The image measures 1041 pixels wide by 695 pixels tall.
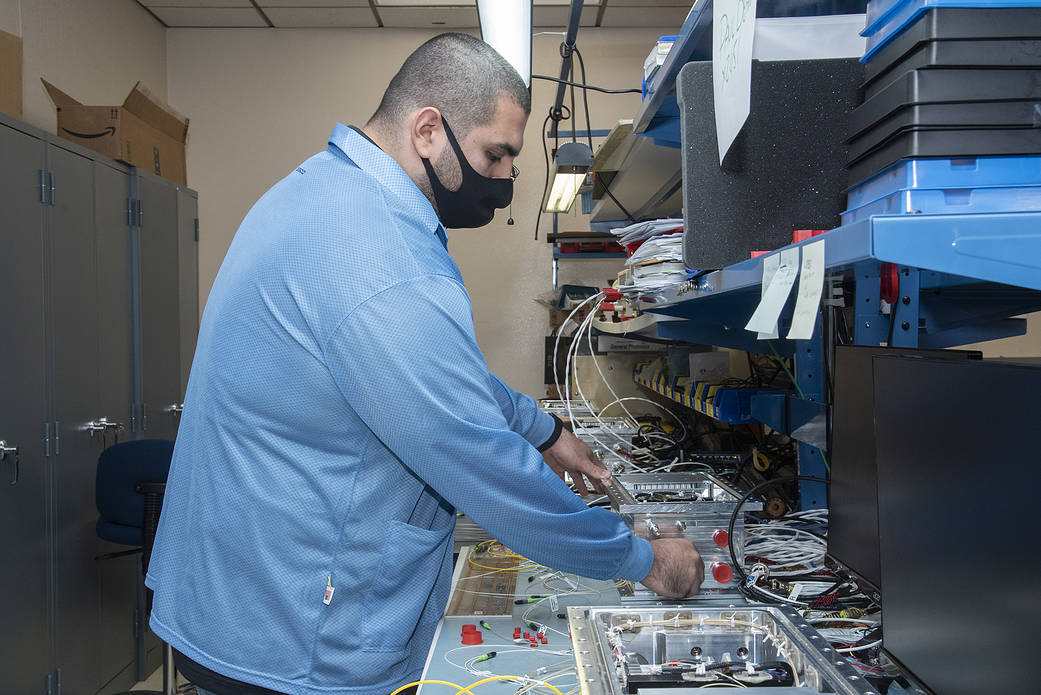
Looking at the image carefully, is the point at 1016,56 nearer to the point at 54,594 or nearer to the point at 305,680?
the point at 305,680

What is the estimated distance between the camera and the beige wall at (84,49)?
3.62 metres

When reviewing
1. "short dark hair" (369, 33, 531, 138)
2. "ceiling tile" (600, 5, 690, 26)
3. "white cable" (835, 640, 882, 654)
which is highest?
"ceiling tile" (600, 5, 690, 26)

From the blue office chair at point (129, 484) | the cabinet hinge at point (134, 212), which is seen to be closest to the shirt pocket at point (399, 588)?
the blue office chair at point (129, 484)

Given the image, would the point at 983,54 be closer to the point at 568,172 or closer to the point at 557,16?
the point at 568,172

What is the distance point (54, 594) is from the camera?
2.99 metres

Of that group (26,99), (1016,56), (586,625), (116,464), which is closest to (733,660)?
(586,625)

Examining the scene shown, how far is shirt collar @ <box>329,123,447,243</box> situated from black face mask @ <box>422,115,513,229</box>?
137 millimetres

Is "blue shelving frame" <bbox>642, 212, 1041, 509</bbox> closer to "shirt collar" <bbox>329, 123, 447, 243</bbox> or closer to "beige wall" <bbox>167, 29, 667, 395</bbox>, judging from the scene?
"shirt collar" <bbox>329, 123, 447, 243</bbox>

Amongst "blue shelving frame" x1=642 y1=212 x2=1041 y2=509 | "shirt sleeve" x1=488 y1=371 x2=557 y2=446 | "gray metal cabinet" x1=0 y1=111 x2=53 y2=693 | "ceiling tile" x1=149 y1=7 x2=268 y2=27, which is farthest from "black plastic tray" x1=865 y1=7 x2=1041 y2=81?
"ceiling tile" x1=149 y1=7 x2=268 y2=27

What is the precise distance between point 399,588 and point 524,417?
2.60 feet

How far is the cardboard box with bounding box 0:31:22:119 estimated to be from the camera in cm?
303

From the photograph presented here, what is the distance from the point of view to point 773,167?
49.7 inches

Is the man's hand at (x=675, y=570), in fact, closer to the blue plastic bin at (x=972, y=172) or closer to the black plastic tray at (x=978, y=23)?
the blue plastic bin at (x=972, y=172)

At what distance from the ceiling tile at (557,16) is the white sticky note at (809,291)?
4.36 m
